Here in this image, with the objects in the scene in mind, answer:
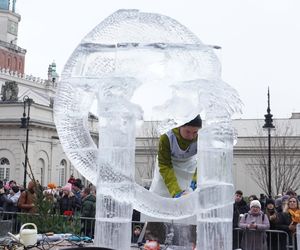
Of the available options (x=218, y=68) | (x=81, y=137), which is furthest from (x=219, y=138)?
(x=81, y=137)

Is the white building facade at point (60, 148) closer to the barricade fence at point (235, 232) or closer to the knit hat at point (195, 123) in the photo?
the barricade fence at point (235, 232)

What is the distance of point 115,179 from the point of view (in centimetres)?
568

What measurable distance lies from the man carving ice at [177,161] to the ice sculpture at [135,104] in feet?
1.94

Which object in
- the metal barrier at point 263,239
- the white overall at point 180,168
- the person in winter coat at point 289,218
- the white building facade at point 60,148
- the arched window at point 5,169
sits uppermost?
the white building facade at point 60,148

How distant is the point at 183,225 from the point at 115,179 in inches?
62.5

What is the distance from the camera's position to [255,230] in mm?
9125

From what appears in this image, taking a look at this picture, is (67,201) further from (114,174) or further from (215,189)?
(215,189)

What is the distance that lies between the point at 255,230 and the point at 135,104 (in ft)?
14.2

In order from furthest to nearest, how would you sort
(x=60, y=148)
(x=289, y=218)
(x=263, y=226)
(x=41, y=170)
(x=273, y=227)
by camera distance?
(x=60, y=148), (x=41, y=170), (x=273, y=227), (x=289, y=218), (x=263, y=226)

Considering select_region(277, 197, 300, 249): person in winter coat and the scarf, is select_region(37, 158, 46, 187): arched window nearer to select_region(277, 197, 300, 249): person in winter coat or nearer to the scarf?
select_region(277, 197, 300, 249): person in winter coat

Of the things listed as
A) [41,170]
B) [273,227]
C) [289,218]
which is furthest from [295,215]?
[41,170]

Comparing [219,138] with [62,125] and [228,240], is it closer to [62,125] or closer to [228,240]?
[228,240]

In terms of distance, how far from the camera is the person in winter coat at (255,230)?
909 cm

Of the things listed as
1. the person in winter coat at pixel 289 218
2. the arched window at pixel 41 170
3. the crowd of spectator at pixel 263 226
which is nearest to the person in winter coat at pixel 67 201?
the crowd of spectator at pixel 263 226
